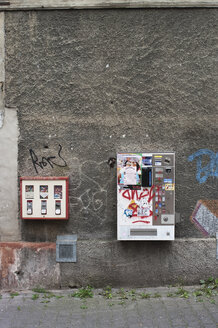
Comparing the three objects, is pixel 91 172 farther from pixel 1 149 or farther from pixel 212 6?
pixel 212 6

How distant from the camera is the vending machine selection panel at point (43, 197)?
5164mm

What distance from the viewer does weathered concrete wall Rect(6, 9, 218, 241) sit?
5.27m

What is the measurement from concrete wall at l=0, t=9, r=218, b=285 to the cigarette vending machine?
28 centimetres

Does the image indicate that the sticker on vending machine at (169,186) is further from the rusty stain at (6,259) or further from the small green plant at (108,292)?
the rusty stain at (6,259)

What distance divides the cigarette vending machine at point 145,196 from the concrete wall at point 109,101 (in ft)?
0.93

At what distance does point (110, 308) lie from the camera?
15.4 feet

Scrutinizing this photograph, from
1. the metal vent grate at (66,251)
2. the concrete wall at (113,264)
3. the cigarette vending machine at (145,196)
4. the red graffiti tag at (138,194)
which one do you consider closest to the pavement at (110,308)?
the concrete wall at (113,264)

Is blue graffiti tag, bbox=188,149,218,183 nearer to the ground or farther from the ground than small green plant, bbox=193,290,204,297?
farther from the ground

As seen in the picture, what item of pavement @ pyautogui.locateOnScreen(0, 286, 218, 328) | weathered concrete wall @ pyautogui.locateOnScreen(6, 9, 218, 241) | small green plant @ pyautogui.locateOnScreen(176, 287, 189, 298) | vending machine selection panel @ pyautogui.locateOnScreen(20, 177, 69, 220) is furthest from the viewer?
weathered concrete wall @ pyautogui.locateOnScreen(6, 9, 218, 241)

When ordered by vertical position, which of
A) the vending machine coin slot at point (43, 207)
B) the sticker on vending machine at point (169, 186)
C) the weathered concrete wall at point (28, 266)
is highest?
the sticker on vending machine at point (169, 186)

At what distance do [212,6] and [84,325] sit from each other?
421 cm

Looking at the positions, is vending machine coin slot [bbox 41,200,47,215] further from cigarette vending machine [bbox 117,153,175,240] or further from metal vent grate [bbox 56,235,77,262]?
cigarette vending machine [bbox 117,153,175,240]

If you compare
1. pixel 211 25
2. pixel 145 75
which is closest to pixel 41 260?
pixel 145 75

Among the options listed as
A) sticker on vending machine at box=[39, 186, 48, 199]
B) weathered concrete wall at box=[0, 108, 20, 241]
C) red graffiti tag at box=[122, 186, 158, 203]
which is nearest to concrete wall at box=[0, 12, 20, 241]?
weathered concrete wall at box=[0, 108, 20, 241]
